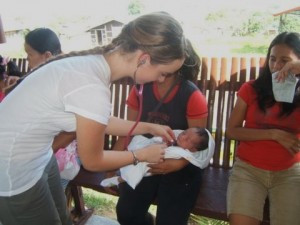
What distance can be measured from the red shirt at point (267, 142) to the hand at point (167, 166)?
0.52 metres

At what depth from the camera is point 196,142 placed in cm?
198

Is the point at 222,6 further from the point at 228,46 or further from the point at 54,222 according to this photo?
the point at 54,222

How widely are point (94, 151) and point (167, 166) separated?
0.77m

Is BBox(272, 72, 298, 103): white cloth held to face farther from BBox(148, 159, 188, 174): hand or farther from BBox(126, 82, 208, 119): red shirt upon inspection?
BBox(148, 159, 188, 174): hand

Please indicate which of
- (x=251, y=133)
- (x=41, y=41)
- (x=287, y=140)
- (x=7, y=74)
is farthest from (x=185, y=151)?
(x=7, y=74)

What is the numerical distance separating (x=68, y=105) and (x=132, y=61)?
34 cm

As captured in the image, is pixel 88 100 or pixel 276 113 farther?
pixel 276 113

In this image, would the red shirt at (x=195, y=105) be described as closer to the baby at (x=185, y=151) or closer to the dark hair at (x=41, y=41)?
the baby at (x=185, y=151)

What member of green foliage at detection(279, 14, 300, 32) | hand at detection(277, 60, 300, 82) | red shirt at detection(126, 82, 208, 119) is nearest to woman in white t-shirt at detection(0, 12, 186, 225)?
red shirt at detection(126, 82, 208, 119)

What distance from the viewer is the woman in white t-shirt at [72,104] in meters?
1.23

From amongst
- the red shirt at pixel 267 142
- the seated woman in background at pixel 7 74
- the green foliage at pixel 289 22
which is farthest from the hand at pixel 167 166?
the green foliage at pixel 289 22

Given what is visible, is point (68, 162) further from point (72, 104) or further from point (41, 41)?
point (72, 104)

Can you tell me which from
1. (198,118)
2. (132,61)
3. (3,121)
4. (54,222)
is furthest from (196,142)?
(3,121)

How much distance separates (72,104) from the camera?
3.97ft
